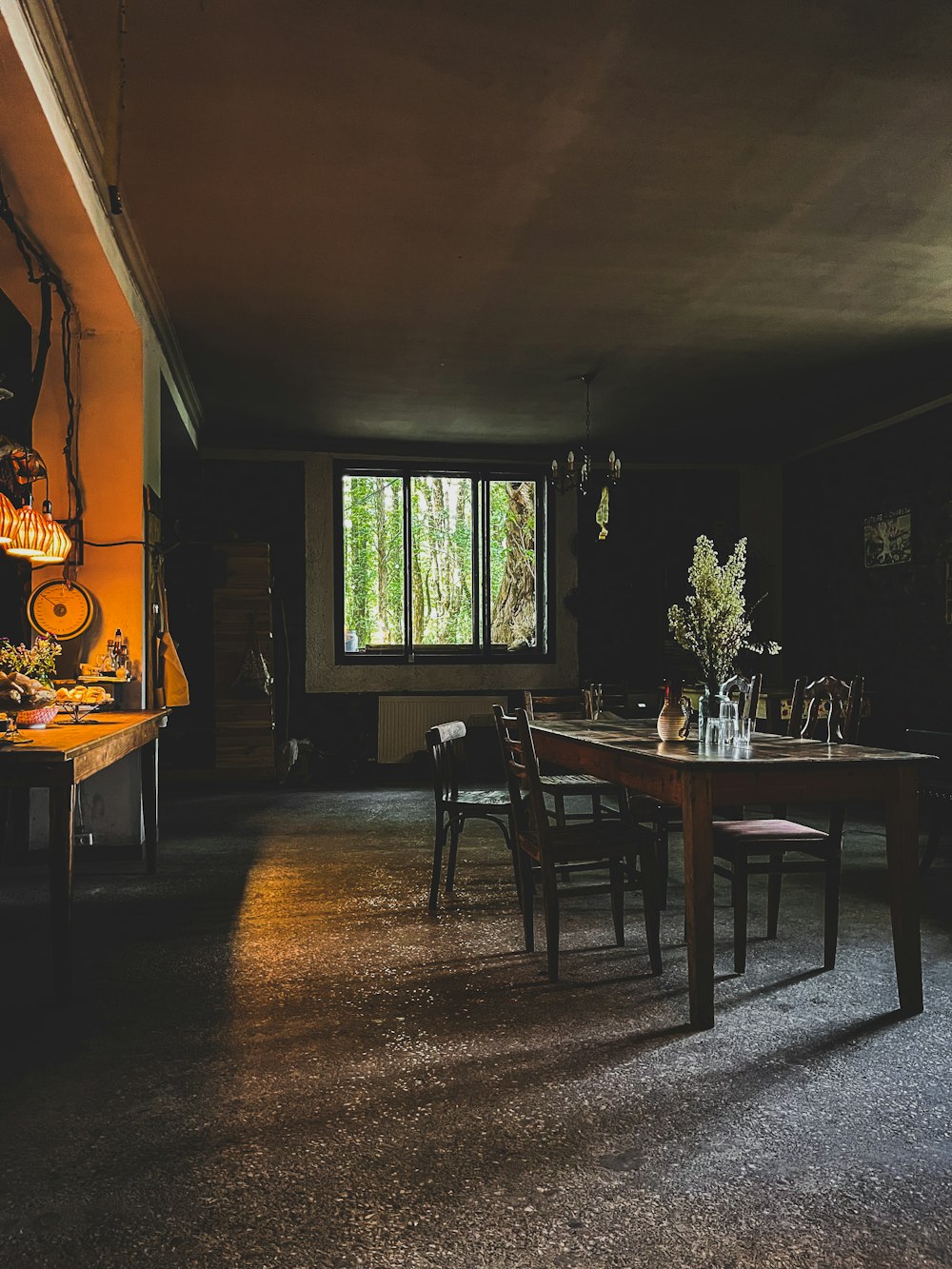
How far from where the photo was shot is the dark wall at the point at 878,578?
26.3ft

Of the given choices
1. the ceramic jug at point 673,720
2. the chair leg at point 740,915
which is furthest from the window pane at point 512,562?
the chair leg at point 740,915

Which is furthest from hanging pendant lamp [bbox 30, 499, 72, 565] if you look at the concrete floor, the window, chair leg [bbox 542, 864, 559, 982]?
the window

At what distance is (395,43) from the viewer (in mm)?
3471

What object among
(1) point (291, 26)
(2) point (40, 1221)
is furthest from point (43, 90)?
Answer: (2) point (40, 1221)

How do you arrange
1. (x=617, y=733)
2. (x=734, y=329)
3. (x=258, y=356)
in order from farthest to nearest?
(x=258, y=356), (x=734, y=329), (x=617, y=733)

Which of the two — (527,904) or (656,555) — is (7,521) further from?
(656,555)

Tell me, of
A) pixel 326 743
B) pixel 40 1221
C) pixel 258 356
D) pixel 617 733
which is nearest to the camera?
pixel 40 1221

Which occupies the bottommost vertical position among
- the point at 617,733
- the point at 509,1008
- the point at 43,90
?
the point at 509,1008

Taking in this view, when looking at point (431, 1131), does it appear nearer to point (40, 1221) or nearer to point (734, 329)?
point (40, 1221)

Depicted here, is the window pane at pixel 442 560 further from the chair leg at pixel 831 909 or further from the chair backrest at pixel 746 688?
the chair leg at pixel 831 909

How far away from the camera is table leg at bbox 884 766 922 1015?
328 centimetres

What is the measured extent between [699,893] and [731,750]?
2.15ft

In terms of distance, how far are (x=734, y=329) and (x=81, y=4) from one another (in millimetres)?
4590

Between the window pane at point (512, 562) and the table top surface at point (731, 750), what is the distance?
5.86 meters
